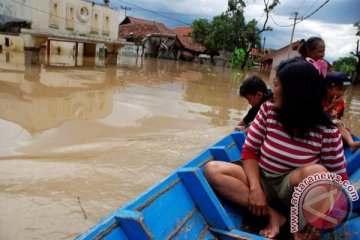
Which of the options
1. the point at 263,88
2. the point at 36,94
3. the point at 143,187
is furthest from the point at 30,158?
the point at 36,94

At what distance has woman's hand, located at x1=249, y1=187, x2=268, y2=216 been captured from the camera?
2.24 metres

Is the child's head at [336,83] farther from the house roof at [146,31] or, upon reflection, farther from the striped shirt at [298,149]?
the house roof at [146,31]

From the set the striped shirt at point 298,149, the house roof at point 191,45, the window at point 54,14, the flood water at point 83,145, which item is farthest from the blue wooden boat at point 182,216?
the house roof at point 191,45

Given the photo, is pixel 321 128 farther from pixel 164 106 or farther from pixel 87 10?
pixel 87 10

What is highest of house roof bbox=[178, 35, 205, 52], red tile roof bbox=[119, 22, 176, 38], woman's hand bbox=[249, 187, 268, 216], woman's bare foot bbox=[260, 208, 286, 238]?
red tile roof bbox=[119, 22, 176, 38]

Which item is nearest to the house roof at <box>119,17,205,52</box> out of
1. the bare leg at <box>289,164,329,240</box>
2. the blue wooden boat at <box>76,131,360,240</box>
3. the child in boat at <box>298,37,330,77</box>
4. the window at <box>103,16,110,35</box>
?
the window at <box>103,16,110,35</box>

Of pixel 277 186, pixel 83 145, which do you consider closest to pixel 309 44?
pixel 277 186

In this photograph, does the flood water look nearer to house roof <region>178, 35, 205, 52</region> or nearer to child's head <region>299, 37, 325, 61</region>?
child's head <region>299, 37, 325, 61</region>

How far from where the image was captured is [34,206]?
11.0 feet

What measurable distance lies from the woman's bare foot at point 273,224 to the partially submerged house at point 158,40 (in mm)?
36526

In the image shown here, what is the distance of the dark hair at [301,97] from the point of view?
2066 millimetres

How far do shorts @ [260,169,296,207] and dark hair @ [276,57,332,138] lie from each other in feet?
1.01

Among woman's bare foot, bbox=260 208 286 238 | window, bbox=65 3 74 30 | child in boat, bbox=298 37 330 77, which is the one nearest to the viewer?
woman's bare foot, bbox=260 208 286 238

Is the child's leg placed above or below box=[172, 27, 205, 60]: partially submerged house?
below
